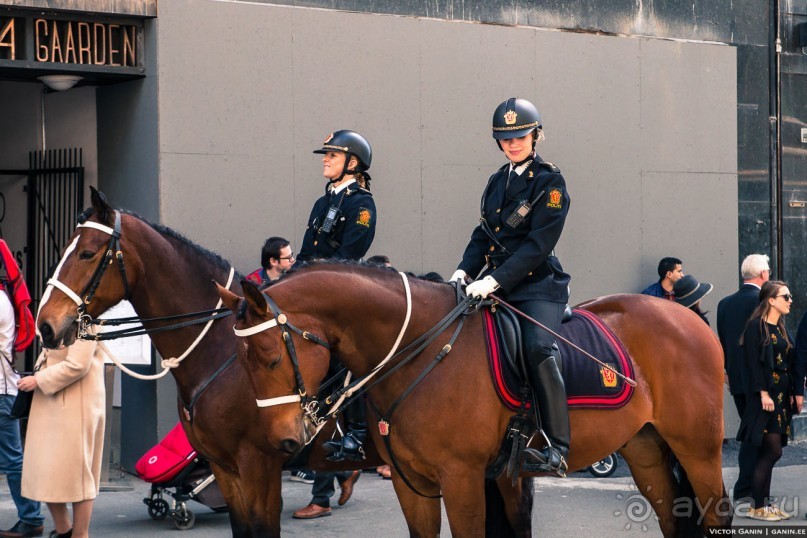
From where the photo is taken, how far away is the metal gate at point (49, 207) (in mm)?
12094

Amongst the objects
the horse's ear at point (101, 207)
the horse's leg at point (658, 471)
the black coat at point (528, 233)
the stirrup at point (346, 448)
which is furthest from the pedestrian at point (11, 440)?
the horse's leg at point (658, 471)

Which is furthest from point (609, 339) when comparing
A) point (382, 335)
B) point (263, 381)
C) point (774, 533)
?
point (774, 533)

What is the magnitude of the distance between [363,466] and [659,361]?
188cm

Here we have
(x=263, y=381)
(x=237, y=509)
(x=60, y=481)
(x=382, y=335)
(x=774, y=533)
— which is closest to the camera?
(x=263, y=381)

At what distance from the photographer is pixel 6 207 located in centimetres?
1304

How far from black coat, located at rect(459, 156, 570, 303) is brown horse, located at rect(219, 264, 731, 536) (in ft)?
1.21

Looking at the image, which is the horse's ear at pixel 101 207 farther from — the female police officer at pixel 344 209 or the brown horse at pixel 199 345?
the female police officer at pixel 344 209

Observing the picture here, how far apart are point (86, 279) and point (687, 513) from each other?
3.81m

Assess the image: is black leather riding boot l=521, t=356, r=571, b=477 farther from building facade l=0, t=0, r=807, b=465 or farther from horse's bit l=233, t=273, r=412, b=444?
building facade l=0, t=0, r=807, b=465

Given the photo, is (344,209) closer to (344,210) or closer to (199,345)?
(344,210)

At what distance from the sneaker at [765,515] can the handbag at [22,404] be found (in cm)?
567

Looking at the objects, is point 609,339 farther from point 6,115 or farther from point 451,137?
point 6,115

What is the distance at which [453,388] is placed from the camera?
5.89 m

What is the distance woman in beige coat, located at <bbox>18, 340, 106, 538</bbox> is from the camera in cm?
765
